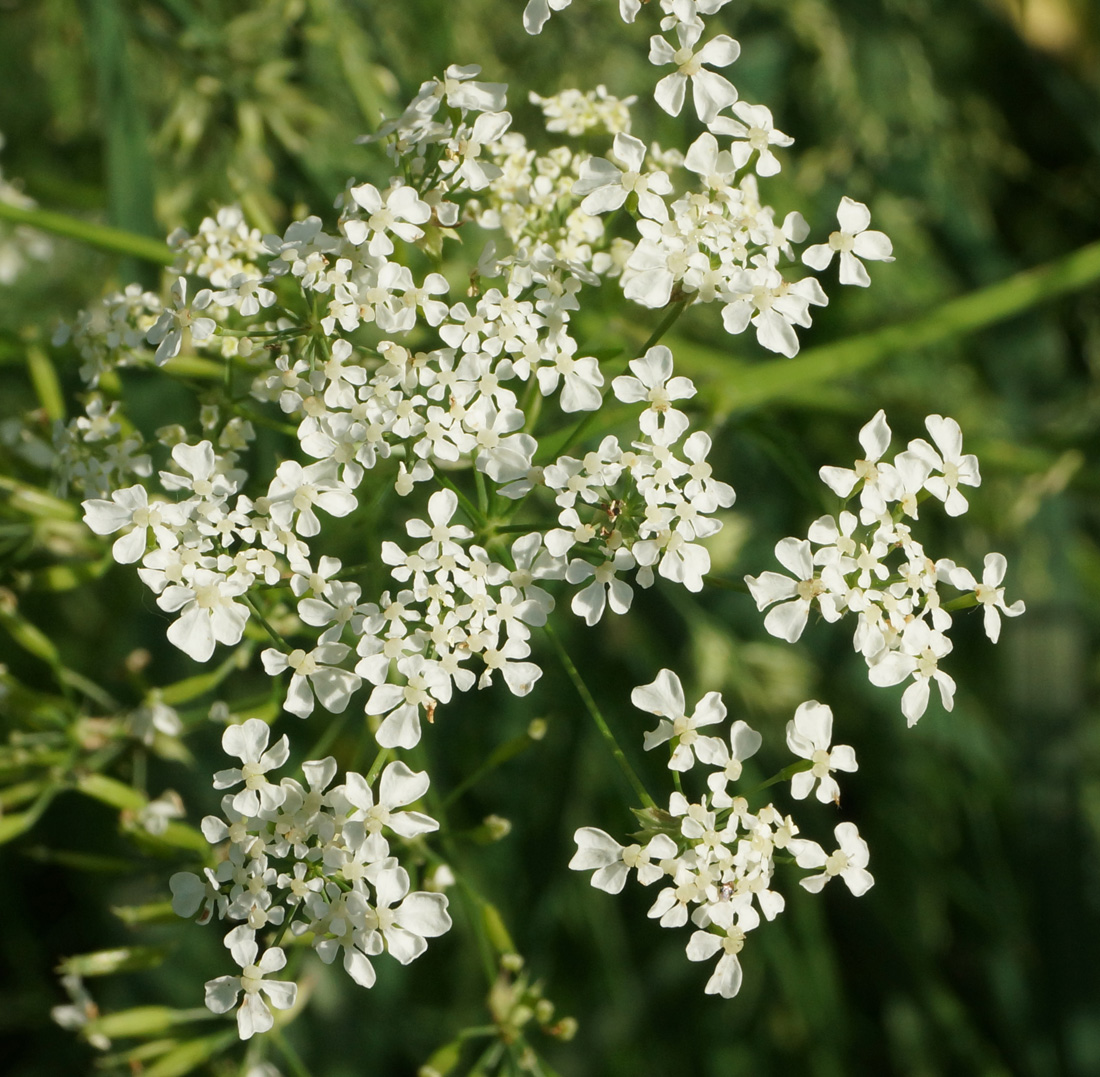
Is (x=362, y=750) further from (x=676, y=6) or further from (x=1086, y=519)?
(x=1086, y=519)

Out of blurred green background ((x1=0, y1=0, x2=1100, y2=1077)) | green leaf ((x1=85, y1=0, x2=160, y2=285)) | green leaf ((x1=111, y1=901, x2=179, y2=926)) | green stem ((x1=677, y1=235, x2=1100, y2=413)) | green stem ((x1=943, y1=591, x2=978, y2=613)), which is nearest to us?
green stem ((x1=943, y1=591, x2=978, y2=613))

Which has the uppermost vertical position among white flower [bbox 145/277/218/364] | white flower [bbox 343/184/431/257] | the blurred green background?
white flower [bbox 343/184/431/257]

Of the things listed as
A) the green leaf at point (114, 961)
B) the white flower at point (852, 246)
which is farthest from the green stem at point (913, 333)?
the green leaf at point (114, 961)

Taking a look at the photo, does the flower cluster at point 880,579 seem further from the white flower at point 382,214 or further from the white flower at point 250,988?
the white flower at point 250,988

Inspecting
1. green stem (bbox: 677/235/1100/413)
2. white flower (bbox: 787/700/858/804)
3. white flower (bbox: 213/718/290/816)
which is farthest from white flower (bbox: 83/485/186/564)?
green stem (bbox: 677/235/1100/413)

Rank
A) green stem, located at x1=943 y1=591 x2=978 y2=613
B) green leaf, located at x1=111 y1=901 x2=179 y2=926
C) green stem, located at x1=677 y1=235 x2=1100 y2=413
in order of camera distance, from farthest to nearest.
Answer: green stem, located at x1=677 y1=235 x2=1100 y2=413
green leaf, located at x1=111 y1=901 x2=179 y2=926
green stem, located at x1=943 y1=591 x2=978 y2=613

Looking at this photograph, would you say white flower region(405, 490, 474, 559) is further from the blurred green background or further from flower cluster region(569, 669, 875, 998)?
the blurred green background

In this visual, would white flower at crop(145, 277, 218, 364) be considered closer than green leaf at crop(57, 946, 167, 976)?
Yes
